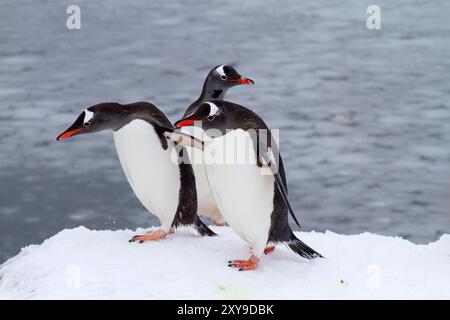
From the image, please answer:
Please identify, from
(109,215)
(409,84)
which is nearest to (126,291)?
(109,215)

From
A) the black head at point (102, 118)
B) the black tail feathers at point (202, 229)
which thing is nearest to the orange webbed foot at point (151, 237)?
the black tail feathers at point (202, 229)

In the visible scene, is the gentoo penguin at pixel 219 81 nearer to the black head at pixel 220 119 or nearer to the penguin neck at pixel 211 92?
the penguin neck at pixel 211 92

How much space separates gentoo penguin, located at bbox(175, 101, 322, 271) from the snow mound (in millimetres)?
130

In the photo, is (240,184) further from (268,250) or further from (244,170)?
(268,250)

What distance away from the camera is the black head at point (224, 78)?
321 cm

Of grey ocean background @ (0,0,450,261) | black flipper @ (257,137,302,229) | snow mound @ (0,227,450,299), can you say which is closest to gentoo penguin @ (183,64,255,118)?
snow mound @ (0,227,450,299)

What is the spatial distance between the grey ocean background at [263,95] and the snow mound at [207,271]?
61.0 inches

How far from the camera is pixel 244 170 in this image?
2.62 m

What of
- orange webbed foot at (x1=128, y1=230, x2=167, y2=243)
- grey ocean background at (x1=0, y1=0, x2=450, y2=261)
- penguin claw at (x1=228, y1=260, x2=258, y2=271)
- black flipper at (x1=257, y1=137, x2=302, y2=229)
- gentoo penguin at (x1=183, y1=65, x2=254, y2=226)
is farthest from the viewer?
grey ocean background at (x1=0, y1=0, x2=450, y2=261)

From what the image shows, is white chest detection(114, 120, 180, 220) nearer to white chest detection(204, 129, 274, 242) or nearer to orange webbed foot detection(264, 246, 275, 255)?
white chest detection(204, 129, 274, 242)

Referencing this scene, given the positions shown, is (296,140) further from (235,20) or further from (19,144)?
(235,20)

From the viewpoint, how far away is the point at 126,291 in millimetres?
2555

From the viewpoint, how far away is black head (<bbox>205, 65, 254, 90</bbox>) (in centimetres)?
321

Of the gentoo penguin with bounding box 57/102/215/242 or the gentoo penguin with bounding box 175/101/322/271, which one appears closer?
the gentoo penguin with bounding box 175/101/322/271
